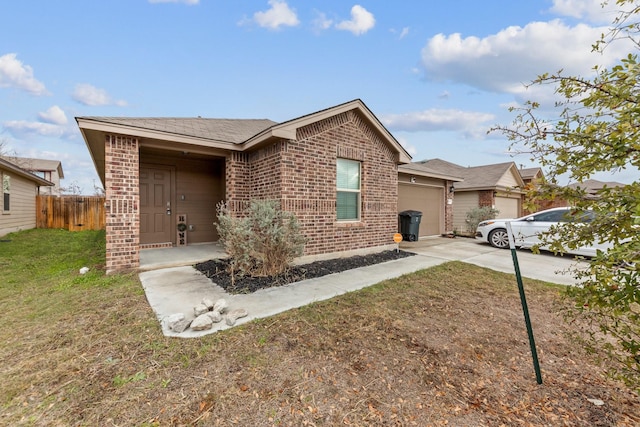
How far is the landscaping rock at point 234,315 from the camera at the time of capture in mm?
3219

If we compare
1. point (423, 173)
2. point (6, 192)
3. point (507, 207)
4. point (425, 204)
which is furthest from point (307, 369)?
point (507, 207)

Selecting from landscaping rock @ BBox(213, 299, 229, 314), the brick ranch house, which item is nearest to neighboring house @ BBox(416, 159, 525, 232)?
the brick ranch house

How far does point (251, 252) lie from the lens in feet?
15.9

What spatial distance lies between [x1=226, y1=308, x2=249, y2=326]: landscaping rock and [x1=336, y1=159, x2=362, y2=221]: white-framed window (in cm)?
396

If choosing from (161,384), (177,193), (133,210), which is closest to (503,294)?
(161,384)

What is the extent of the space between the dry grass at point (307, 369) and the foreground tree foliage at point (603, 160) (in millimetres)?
1008

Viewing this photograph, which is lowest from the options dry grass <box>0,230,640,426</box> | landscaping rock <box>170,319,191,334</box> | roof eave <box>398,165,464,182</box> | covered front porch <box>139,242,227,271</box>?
dry grass <box>0,230,640,426</box>

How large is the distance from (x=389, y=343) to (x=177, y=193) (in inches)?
291

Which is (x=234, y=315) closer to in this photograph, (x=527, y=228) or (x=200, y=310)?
(x=200, y=310)

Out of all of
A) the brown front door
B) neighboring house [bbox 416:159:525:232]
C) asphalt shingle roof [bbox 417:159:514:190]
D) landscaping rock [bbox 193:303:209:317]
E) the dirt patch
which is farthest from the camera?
asphalt shingle roof [bbox 417:159:514:190]

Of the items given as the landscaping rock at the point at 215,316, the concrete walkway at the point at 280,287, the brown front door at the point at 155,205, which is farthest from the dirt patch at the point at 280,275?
the brown front door at the point at 155,205

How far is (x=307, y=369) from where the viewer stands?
245 centimetres

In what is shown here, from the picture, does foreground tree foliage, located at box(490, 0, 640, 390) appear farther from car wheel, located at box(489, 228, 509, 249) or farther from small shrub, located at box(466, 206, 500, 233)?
small shrub, located at box(466, 206, 500, 233)

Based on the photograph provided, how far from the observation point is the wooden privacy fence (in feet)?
47.8
